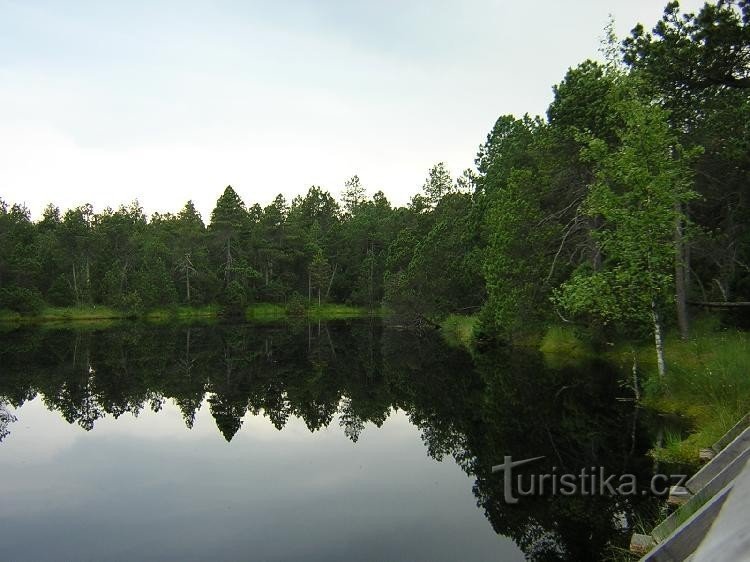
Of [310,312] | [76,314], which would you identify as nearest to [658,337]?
[76,314]

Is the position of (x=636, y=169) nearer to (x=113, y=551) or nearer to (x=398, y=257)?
(x=113, y=551)

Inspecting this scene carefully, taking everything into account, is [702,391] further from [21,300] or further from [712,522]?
[21,300]

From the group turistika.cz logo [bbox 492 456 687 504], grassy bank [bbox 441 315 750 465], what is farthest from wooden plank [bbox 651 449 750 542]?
grassy bank [bbox 441 315 750 465]

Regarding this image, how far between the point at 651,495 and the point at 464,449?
17.0 ft

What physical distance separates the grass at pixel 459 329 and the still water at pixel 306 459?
9.81 metres

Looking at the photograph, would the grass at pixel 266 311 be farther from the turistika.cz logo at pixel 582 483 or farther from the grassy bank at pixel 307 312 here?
the turistika.cz logo at pixel 582 483

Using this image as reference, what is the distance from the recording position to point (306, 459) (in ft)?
46.4

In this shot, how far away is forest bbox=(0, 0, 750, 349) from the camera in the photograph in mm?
15344

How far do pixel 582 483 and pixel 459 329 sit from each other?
33611 mm

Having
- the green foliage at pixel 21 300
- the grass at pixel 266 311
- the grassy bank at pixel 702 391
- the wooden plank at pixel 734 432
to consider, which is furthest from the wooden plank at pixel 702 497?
the grass at pixel 266 311

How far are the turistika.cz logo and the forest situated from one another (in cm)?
462

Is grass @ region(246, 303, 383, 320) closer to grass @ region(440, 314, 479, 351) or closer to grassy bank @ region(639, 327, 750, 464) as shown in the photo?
grass @ region(440, 314, 479, 351)

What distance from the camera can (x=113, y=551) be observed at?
8.80 m

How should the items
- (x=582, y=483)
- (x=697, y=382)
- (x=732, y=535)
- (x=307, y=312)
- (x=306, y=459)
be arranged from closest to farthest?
(x=732, y=535) < (x=582, y=483) < (x=306, y=459) < (x=697, y=382) < (x=307, y=312)
